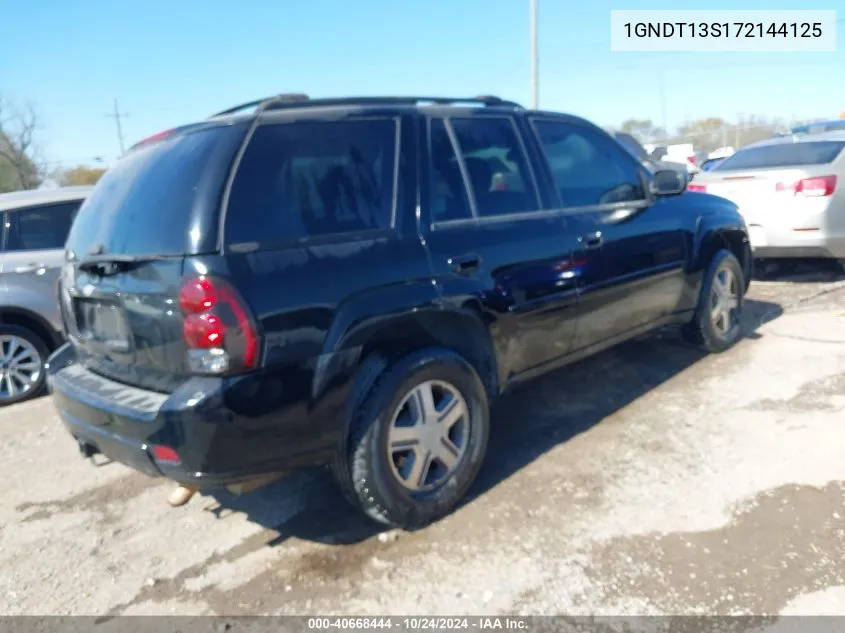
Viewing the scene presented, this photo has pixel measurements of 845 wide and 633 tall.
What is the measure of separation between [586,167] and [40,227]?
4.54 m

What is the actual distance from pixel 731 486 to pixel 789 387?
1578mm

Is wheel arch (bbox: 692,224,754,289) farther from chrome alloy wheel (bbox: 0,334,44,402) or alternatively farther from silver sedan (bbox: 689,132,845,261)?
chrome alloy wheel (bbox: 0,334,44,402)

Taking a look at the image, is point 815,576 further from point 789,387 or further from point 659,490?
point 789,387

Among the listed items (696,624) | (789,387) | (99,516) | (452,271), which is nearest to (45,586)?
(99,516)

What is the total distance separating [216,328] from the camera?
264 cm

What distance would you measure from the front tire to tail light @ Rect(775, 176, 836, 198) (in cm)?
525

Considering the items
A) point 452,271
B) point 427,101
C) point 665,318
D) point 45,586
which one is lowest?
point 45,586

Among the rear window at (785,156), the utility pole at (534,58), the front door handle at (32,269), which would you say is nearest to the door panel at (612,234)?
the rear window at (785,156)

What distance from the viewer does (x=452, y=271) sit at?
3.34 metres

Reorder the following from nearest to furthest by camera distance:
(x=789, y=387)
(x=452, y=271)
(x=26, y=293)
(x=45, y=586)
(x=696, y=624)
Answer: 1. (x=696, y=624)
2. (x=45, y=586)
3. (x=452, y=271)
4. (x=789, y=387)
5. (x=26, y=293)

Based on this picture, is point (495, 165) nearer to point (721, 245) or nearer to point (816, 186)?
point (721, 245)

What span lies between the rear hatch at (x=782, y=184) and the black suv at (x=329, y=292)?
413 centimetres

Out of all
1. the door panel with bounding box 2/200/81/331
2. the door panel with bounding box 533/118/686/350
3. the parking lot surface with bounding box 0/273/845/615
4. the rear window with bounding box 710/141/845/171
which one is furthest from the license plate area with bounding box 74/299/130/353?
the rear window with bounding box 710/141/845/171

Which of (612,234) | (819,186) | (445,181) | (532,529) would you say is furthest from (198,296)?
(819,186)
